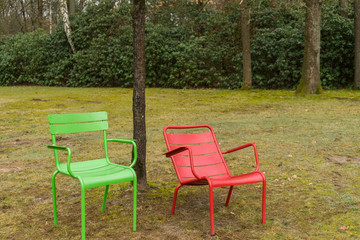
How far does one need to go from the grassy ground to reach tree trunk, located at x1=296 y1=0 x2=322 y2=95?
15.4 feet

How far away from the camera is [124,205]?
444 cm

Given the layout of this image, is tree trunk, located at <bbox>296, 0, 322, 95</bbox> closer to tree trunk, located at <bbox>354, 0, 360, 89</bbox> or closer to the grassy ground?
tree trunk, located at <bbox>354, 0, 360, 89</bbox>

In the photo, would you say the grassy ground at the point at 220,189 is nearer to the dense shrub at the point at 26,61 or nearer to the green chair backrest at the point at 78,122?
the green chair backrest at the point at 78,122

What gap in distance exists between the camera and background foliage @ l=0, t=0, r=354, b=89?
18.3 metres

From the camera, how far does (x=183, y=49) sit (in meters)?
21.1

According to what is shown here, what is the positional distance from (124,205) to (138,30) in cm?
→ 194

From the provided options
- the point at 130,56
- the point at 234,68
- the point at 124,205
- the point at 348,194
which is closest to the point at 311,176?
the point at 348,194

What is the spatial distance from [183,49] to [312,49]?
785cm

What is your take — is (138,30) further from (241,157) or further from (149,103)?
(149,103)

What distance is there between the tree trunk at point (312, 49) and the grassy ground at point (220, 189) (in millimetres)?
4681

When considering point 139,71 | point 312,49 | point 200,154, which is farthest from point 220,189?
point 312,49

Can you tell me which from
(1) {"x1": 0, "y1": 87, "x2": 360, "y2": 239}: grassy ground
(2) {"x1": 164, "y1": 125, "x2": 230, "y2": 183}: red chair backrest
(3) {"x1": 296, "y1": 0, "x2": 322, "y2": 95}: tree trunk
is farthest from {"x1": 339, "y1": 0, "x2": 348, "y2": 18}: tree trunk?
(2) {"x1": 164, "y1": 125, "x2": 230, "y2": 183}: red chair backrest

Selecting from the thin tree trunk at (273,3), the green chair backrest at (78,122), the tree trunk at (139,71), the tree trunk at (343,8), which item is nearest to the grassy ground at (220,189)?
the tree trunk at (139,71)

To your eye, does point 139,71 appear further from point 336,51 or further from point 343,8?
point 343,8
